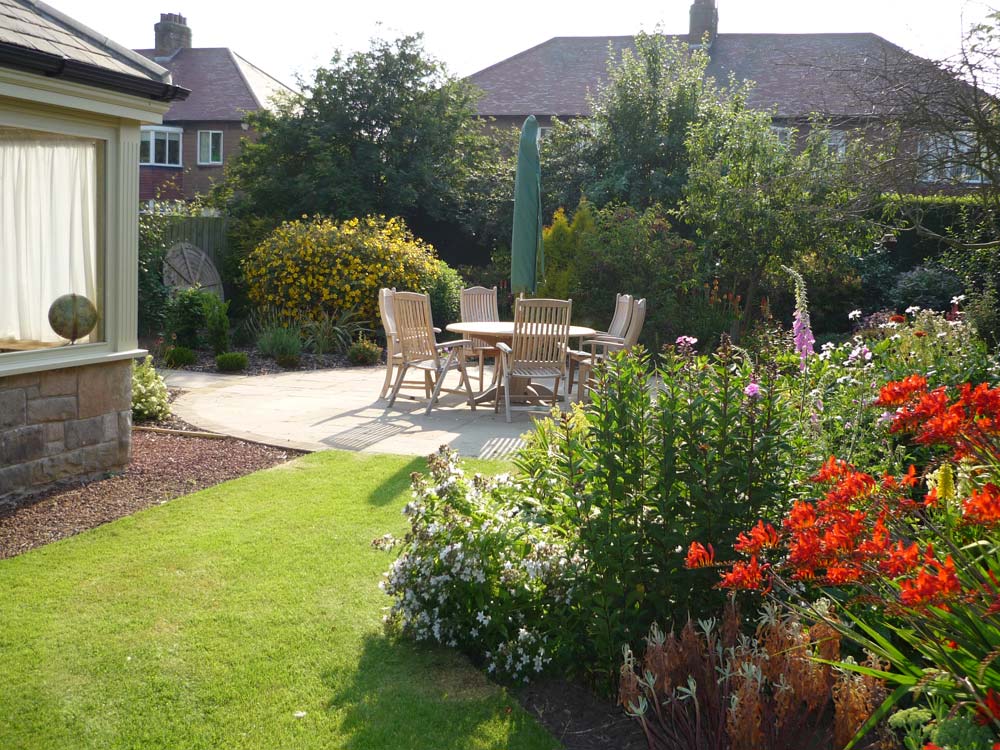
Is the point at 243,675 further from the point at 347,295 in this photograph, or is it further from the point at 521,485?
the point at 347,295

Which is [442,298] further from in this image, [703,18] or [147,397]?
[703,18]

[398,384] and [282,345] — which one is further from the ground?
[282,345]

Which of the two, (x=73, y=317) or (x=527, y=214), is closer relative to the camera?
(x=73, y=317)

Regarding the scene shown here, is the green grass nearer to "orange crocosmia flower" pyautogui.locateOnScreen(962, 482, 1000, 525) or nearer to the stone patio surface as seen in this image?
"orange crocosmia flower" pyautogui.locateOnScreen(962, 482, 1000, 525)

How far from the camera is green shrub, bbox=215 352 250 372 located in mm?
11789

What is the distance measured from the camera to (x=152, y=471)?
6.41 m

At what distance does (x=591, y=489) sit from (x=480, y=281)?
14709mm

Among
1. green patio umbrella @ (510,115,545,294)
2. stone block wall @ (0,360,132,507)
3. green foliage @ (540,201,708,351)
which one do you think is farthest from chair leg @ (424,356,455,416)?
green foliage @ (540,201,708,351)

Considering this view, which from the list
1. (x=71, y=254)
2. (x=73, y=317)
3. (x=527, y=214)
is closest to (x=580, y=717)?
(x=73, y=317)

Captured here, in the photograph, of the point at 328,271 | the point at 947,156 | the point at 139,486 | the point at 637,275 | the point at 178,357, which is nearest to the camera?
the point at 139,486

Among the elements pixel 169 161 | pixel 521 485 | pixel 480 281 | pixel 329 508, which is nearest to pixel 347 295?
pixel 480 281

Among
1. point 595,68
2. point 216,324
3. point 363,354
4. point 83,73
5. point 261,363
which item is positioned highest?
point 595,68

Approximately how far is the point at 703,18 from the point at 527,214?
21603mm

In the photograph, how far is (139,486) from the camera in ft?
19.9
